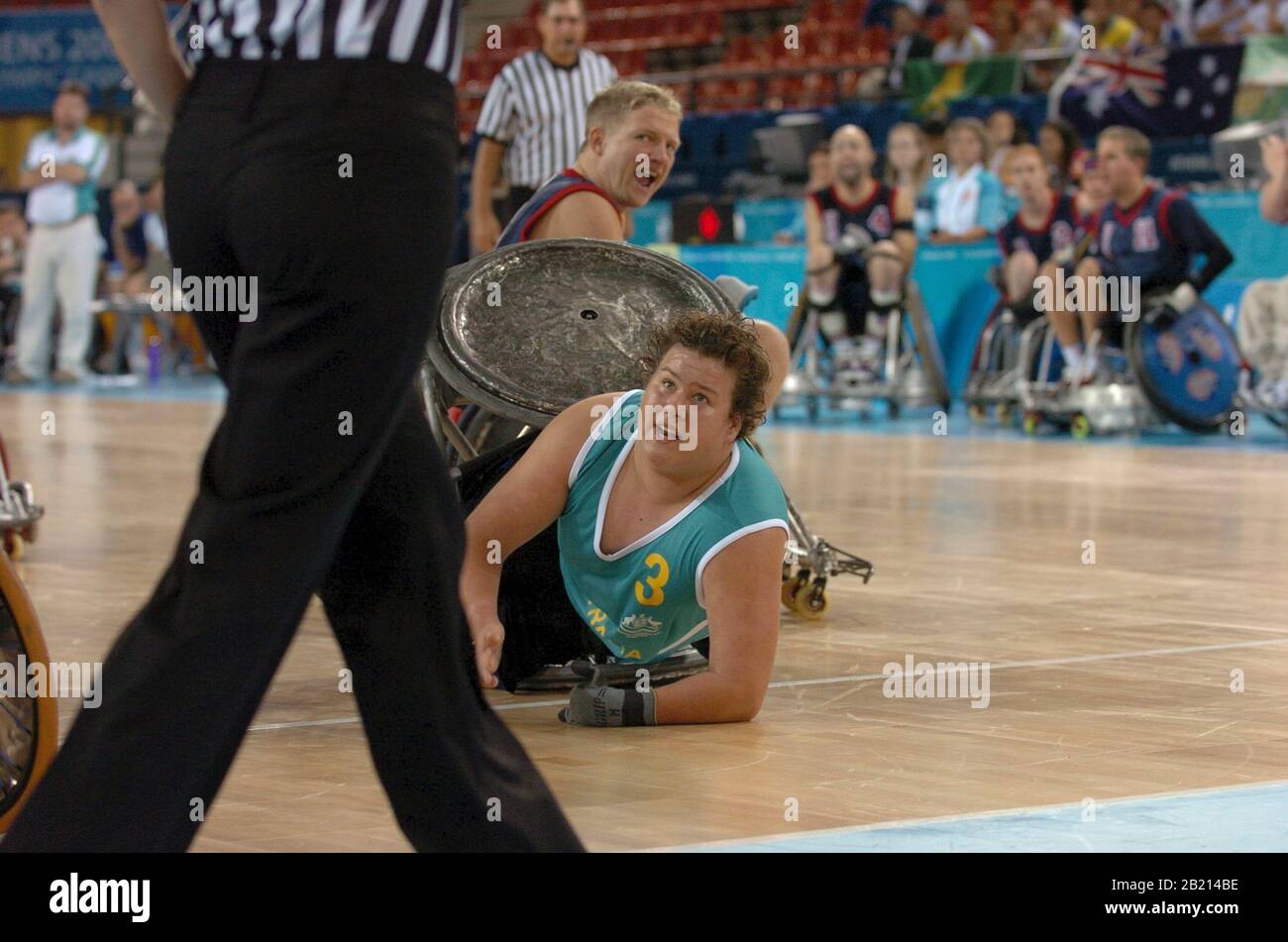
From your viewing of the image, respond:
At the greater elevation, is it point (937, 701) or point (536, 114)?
point (536, 114)

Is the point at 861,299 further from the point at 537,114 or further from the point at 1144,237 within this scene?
the point at 537,114

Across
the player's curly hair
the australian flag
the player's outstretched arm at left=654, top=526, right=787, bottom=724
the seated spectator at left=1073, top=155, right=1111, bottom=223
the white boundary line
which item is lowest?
the white boundary line

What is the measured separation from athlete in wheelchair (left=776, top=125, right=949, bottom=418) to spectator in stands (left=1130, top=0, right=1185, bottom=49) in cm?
372

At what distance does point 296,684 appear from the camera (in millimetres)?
4848

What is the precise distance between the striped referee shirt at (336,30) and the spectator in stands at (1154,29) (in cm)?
1462

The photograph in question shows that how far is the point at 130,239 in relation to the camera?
67.8ft

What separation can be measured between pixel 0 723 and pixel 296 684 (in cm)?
158

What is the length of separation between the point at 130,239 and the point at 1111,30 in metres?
10.0

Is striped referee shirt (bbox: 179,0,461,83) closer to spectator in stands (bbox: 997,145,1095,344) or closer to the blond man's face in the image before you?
the blond man's face

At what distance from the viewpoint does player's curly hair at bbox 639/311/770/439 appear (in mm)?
4230

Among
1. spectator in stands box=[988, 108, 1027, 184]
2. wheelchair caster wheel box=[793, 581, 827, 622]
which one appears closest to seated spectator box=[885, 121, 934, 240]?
spectator in stands box=[988, 108, 1027, 184]

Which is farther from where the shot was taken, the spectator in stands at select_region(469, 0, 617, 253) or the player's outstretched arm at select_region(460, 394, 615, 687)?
the spectator in stands at select_region(469, 0, 617, 253)

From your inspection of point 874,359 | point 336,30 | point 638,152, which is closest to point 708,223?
point 874,359
